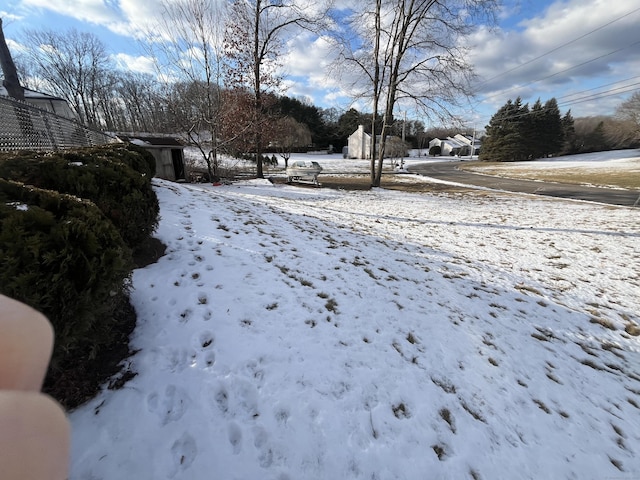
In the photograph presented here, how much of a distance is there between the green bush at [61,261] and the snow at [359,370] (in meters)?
0.64

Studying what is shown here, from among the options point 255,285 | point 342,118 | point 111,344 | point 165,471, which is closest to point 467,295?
point 255,285

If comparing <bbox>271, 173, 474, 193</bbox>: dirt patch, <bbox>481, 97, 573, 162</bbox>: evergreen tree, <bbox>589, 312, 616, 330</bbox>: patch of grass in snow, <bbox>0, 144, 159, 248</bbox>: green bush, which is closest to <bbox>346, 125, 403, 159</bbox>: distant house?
<bbox>481, 97, 573, 162</bbox>: evergreen tree

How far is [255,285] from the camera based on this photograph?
145 inches

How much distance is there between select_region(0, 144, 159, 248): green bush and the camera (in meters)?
2.91

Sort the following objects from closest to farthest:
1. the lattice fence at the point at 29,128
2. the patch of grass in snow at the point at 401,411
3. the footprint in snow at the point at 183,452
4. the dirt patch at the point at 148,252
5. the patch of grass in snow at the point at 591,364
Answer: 1. the footprint in snow at the point at 183,452
2. the patch of grass in snow at the point at 401,411
3. the patch of grass in snow at the point at 591,364
4. the dirt patch at the point at 148,252
5. the lattice fence at the point at 29,128

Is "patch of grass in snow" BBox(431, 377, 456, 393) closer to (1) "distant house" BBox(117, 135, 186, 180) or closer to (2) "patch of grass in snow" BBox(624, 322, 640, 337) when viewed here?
(2) "patch of grass in snow" BBox(624, 322, 640, 337)

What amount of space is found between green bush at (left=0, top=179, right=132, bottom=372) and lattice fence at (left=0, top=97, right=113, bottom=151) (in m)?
5.33

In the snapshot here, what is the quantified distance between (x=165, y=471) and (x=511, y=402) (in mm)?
2965

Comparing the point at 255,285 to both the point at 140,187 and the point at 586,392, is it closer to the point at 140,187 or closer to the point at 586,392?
the point at 140,187

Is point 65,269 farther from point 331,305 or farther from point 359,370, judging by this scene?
point 331,305

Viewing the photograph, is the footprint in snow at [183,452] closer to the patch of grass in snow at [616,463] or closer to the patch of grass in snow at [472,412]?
the patch of grass in snow at [472,412]

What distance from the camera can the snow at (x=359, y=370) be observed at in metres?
1.91

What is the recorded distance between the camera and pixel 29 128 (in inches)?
239

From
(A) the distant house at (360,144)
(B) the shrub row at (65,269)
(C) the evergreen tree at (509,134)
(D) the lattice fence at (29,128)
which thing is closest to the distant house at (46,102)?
(D) the lattice fence at (29,128)
